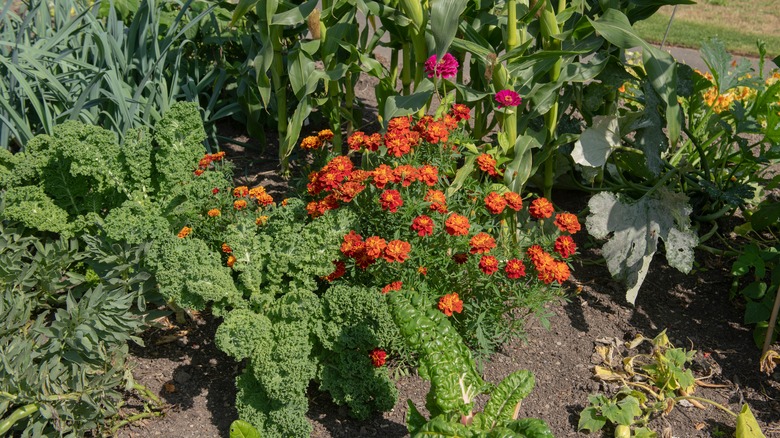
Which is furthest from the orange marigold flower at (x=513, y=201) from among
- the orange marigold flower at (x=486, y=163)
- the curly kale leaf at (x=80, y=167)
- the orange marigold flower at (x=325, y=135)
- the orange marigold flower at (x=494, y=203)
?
the curly kale leaf at (x=80, y=167)

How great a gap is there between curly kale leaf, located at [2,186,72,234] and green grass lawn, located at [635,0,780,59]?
5376 millimetres

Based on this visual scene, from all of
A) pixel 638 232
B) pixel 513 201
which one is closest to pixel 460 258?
pixel 513 201

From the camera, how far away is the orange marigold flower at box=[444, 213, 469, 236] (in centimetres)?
250

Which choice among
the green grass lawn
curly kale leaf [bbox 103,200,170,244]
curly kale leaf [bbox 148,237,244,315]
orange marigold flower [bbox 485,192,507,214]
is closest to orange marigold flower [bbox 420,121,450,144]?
orange marigold flower [bbox 485,192,507,214]

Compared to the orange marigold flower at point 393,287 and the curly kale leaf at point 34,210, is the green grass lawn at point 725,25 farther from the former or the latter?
the curly kale leaf at point 34,210

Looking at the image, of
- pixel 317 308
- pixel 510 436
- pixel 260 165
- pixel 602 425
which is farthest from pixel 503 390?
pixel 260 165

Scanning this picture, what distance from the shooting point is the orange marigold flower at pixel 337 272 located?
275 centimetres

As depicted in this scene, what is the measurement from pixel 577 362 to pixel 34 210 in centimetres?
222

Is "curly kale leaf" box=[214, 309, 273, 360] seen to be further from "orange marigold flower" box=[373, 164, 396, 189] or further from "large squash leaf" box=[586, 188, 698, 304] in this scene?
"large squash leaf" box=[586, 188, 698, 304]

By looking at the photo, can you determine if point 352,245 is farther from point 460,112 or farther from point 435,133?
point 460,112

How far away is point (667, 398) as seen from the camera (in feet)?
9.06

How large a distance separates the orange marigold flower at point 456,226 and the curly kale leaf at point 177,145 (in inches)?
44.3

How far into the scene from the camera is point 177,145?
118 inches

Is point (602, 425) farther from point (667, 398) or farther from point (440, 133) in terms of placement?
point (440, 133)
